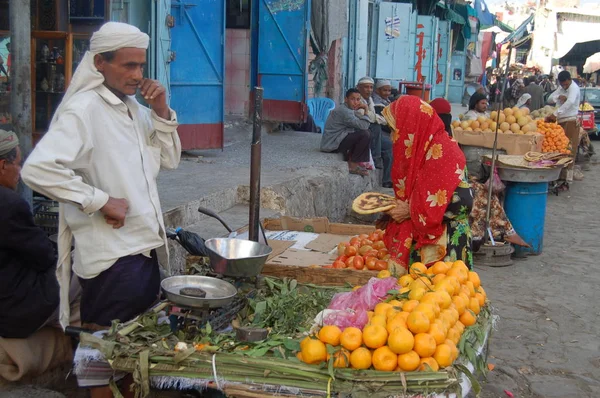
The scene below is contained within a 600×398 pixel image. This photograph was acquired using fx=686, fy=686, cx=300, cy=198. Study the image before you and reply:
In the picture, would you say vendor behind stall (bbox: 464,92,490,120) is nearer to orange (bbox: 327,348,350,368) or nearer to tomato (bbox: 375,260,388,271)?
tomato (bbox: 375,260,388,271)

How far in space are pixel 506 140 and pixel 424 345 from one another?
246 inches

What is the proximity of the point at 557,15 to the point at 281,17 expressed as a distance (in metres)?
27.7

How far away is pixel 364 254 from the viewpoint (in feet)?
14.4

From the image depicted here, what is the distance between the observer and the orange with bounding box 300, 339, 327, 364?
257cm

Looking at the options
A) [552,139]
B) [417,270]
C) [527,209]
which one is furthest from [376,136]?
[417,270]

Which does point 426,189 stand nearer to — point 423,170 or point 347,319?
point 423,170

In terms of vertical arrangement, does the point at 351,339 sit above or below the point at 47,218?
below

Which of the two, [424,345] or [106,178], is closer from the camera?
[424,345]

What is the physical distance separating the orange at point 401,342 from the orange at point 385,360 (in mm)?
23

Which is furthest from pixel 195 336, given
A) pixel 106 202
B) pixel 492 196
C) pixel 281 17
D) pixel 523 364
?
pixel 281 17

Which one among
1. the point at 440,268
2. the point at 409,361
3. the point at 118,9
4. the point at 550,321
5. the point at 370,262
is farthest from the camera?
the point at 118,9

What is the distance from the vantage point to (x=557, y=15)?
33.7 metres

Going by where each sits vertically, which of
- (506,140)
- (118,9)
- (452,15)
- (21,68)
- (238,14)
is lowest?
(506,140)

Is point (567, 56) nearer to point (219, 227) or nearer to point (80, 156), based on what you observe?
point (219, 227)
